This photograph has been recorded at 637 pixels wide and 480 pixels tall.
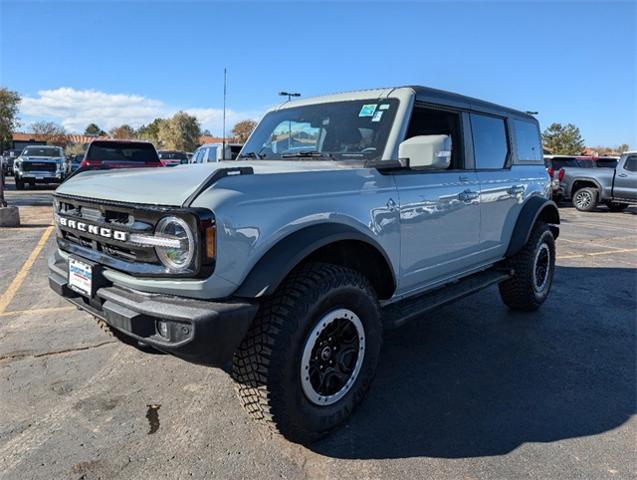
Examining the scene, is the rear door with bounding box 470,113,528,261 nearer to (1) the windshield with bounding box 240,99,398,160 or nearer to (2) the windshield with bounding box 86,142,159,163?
(1) the windshield with bounding box 240,99,398,160

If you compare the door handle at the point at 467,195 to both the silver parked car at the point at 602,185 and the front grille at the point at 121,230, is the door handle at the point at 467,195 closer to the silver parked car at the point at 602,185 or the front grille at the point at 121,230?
the front grille at the point at 121,230

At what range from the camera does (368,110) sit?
351cm

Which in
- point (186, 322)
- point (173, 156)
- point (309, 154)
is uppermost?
point (173, 156)

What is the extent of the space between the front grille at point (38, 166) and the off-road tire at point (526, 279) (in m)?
19.5

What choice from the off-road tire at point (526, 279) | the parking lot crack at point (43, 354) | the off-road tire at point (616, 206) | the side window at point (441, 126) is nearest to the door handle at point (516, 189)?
the off-road tire at point (526, 279)

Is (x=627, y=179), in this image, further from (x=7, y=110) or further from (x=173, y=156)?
(x=7, y=110)

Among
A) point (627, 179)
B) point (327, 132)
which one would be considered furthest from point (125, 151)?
point (627, 179)

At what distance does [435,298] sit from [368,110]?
150 cm

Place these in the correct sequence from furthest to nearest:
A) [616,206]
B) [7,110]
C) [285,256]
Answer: [7,110] → [616,206] → [285,256]

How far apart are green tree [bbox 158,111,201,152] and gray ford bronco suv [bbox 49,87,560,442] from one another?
61.6 meters

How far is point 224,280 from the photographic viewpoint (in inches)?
89.8

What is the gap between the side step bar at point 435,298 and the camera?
126 inches

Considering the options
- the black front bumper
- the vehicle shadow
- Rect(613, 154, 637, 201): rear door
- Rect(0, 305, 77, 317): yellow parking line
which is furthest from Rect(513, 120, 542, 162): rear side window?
Rect(613, 154, 637, 201): rear door

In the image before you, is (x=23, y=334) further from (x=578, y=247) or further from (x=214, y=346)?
(x=578, y=247)
